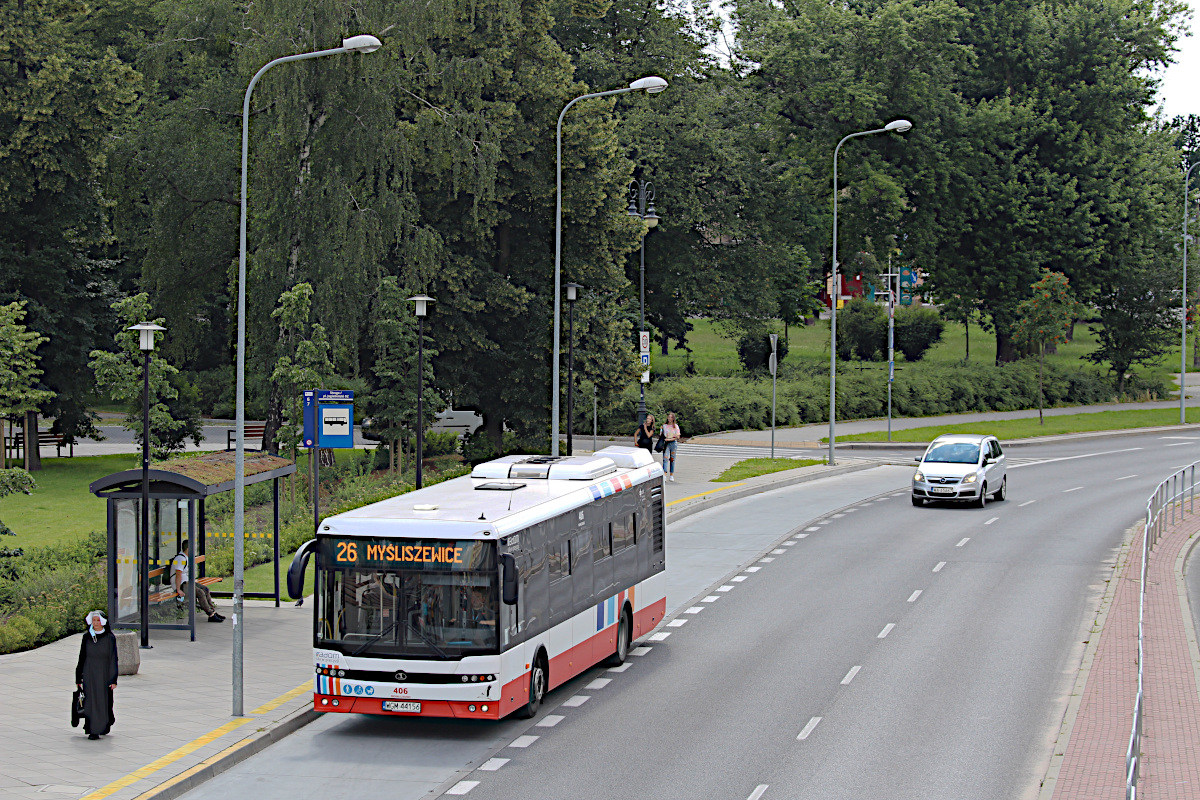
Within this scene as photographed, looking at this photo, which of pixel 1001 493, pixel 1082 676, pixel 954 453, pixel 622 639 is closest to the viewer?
pixel 1082 676

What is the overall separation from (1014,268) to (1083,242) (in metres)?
3.59

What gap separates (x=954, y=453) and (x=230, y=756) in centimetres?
2409

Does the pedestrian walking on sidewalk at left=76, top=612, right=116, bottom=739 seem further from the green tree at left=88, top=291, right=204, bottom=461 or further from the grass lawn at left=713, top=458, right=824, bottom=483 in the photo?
the grass lawn at left=713, top=458, right=824, bottom=483

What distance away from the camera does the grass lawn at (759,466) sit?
123 feet

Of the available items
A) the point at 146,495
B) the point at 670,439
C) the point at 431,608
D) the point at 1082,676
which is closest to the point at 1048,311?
the point at 670,439

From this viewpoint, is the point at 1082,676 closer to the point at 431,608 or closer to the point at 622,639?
the point at 622,639

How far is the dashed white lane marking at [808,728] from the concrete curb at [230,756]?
205 inches

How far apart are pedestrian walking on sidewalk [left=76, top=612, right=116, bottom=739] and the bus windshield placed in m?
2.09

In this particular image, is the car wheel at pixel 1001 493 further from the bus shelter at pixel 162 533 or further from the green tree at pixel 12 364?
the green tree at pixel 12 364

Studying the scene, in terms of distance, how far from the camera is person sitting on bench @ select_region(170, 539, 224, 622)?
60.3 ft

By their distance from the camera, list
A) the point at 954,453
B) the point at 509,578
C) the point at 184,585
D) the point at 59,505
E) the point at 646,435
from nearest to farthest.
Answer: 1. the point at 509,578
2. the point at 184,585
3. the point at 954,453
4. the point at 646,435
5. the point at 59,505

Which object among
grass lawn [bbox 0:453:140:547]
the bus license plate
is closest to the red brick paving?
the bus license plate

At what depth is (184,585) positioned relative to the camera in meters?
18.5

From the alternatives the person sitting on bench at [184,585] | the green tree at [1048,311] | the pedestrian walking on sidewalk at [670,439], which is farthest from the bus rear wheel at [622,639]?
the green tree at [1048,311]
